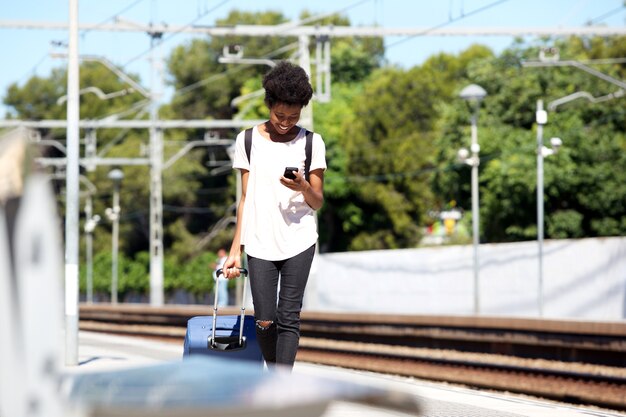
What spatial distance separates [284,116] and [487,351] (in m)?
7.92

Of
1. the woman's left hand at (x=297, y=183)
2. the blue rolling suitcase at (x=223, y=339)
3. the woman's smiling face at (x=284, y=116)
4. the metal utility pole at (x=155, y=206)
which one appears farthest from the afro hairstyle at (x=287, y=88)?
the metal utility pole at (x=155, y=206)

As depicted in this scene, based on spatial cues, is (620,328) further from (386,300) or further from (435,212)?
(435,212)

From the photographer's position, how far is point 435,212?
84.3 meters

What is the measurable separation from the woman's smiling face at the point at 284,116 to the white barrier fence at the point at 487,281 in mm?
20155

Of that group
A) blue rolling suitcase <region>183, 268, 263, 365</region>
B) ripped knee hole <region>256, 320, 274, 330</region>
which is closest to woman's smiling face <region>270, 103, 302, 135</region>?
blue rolling suitcase <region>183, 268, 263, 365</region>

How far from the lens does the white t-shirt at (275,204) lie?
6723mm

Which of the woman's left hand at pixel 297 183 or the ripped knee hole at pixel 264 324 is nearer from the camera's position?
the woman's left hand at pixel 297 183

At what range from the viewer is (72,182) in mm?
17984

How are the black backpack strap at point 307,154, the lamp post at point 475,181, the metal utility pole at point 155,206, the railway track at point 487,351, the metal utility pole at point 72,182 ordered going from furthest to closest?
the metal utility pole at point 155,206 → the lamp post at point 475,181 → the metal utility pole at point 72,182 → the railway track at point 487,351 → the black backpack strap at point 307,154

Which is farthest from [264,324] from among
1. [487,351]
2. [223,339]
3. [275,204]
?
[487,351]

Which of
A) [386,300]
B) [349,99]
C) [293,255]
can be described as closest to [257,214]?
[293,255]

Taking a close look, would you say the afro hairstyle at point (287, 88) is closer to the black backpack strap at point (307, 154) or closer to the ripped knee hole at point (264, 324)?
the black backpack strap at point (307, 154)

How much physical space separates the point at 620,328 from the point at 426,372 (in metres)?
4.27

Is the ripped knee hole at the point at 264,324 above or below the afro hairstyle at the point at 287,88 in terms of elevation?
below
